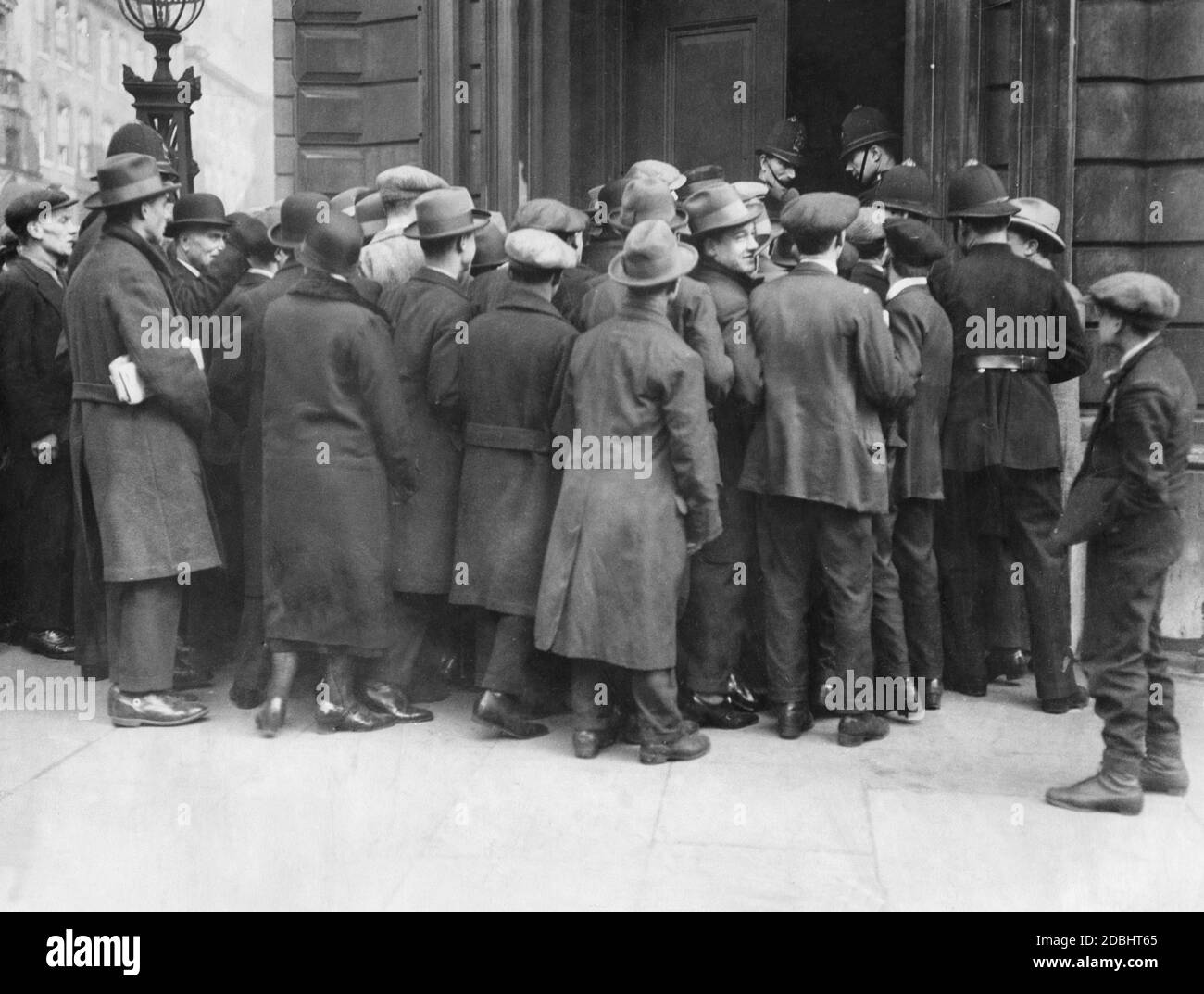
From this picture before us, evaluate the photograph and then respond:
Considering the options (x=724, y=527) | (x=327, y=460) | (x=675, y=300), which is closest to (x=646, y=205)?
(x=675, y=300)

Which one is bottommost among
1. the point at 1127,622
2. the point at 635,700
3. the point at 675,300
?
the point at 635,700

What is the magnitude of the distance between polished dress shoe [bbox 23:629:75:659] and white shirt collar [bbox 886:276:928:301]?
451 centimetres

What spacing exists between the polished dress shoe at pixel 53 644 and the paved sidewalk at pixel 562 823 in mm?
1110

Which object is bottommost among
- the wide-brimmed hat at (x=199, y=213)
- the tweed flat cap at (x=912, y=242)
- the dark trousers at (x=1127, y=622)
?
the dark trousers at (x=1127, y=622)

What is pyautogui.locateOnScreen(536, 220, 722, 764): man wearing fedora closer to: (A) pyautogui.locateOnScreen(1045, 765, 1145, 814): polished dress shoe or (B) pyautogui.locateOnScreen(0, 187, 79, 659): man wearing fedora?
(A) pyautogui.locateOnScreen(1045, 765, 1145, 814): polished dress shoe

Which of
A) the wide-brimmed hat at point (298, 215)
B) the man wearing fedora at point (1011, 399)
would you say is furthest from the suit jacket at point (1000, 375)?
the wide-brimmed hat at point (298, 215)

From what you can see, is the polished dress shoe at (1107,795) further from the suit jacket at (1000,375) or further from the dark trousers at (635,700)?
the suit jacket at (1000,375)

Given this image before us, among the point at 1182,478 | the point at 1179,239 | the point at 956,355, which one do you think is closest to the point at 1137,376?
the point at 1182,478

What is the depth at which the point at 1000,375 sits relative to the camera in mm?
6594

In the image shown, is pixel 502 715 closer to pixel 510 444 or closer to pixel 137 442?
pixel 510 444

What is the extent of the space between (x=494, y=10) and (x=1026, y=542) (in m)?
4.71

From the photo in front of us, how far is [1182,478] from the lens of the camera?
16.4ft

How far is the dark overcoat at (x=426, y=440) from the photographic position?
6.23 meters

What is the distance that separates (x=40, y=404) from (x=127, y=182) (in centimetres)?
176
